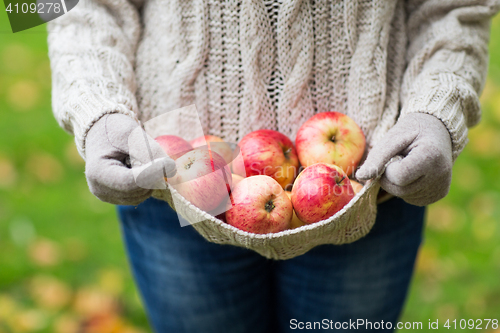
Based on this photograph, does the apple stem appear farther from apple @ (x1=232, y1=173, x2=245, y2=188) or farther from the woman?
the woman

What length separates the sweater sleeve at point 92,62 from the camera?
0.84 m

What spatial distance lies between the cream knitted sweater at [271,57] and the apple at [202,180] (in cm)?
16

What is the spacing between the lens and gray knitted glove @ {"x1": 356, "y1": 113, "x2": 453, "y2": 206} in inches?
29.1

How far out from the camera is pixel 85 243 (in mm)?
2240

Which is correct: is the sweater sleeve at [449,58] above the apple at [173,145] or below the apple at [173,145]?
above

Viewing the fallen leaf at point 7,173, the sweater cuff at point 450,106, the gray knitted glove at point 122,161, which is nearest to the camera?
the gray knitted glove at point 122,161

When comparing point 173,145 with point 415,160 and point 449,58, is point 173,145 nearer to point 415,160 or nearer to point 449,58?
point 415,160

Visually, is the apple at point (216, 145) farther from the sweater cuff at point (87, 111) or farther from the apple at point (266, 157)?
the sweater cuff at point (87, 111)

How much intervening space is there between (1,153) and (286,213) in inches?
94.3

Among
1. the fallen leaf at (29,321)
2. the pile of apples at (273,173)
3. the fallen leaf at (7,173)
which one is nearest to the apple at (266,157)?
the pile of apples at (273,173)

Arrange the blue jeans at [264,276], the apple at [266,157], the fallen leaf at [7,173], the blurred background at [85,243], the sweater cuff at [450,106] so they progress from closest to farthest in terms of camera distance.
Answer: the sweater cuff at [450,106]
the apple at [266,157]
the blue jeans at [264,276]
the blurred background at [85,243]
the fallen leaf at [7,173]

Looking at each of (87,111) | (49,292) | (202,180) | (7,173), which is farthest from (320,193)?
(7,173)

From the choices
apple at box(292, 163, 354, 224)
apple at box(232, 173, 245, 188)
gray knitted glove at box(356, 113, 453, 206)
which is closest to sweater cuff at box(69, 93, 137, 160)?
apple at box(232, 173, 245, 188)

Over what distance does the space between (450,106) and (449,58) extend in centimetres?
17
